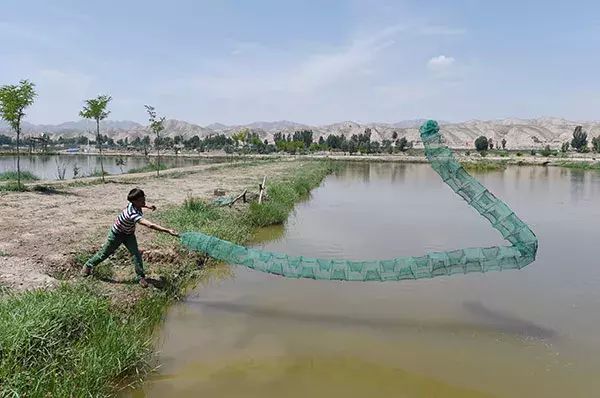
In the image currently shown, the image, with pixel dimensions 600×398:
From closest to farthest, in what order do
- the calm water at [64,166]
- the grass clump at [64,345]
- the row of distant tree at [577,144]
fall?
the grass clump at [64,345], the calm water at [64,166], the row of distant tree at [577,144]

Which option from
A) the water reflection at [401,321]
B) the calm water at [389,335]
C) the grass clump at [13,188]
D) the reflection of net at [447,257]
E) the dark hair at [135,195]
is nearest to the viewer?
the calm water at [389,335]

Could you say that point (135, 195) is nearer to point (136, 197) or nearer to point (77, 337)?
point (136, 197)

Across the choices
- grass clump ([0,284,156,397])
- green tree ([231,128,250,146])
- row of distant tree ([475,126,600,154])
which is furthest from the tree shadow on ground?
row of distant tree ([475,126,600,154])

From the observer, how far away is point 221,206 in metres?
13.7

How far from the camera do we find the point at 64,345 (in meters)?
4.59

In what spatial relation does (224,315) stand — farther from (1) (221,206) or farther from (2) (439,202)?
(2) (439,202)

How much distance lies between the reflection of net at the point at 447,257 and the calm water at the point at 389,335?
0.84 metres

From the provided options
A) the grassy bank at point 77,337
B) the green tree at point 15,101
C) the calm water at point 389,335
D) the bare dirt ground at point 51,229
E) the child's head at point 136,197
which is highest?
the green tree at point 15,101

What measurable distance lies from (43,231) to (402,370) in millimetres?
6971

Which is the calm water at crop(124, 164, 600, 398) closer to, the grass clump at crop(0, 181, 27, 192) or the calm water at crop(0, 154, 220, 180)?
the grass clump at crop(0, 181, 27, 192)

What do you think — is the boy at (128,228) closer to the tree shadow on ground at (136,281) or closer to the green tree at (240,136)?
the tree shadow on ground at (136,281)

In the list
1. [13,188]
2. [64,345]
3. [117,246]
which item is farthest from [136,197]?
[13,188]

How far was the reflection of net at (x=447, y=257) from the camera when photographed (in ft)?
18.7

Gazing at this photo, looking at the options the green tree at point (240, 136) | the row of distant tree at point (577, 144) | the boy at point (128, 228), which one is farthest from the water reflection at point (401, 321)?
the row of distant tree at point (577, 144)
